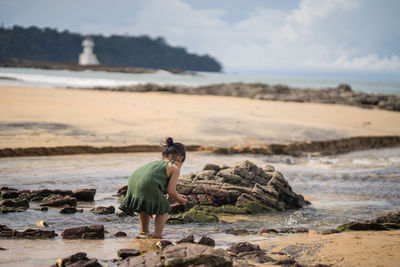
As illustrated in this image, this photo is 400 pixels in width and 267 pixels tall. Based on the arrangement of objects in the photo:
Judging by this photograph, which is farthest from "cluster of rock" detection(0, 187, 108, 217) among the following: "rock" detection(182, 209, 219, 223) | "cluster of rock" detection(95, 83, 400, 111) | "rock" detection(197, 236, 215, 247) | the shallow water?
"cluster of rock" detection(95, 83, 400, 111)

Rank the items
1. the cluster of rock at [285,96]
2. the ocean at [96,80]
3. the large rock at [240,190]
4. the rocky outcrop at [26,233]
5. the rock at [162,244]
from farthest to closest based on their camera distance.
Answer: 1. the ocean at [96,80]
2. the cluster of rock at [285,96]
3. the large rock at [240,190]
4. the rocky outcrop at [26,233]
5. the rock at [162,244]

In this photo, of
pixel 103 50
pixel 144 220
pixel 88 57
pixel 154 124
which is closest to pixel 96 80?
pixel 154 124

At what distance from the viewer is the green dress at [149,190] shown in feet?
15.3

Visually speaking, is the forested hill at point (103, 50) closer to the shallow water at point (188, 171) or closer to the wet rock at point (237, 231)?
the shallow water at point (188, 171)

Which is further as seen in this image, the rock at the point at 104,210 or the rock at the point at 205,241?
the rock at the point at 104,210

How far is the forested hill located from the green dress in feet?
306

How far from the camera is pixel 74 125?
1259 cm

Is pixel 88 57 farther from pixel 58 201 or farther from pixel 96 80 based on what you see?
pixel 58 201

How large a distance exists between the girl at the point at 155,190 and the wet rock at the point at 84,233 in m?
0.37

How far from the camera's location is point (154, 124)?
539 inches

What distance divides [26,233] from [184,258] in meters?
1.87

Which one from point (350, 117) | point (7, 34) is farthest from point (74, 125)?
point (7, 34)

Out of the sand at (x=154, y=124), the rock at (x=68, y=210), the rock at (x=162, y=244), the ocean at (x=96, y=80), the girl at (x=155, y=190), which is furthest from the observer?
the ocean at (x=96, y=80)

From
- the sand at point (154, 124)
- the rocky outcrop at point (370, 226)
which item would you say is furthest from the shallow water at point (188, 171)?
the sand at point (154, 124)
